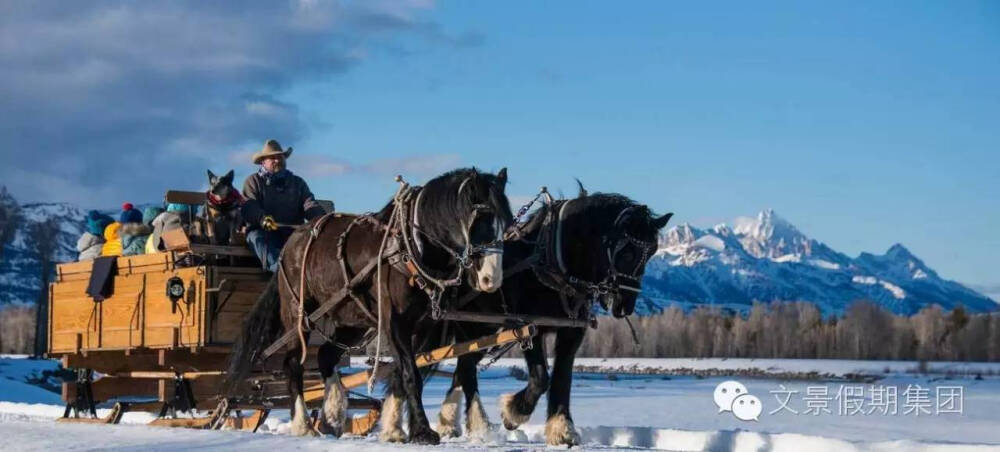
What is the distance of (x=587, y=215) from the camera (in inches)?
482

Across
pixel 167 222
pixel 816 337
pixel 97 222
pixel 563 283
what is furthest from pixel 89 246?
pixel 816 337

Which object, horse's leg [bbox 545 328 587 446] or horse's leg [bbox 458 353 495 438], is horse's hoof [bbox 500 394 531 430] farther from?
horse's leg [bbox 545 328 587 446]

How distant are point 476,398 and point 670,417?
62.2 feet

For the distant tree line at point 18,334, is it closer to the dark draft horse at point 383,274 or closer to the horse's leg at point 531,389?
the dark draft horse at point 383,274

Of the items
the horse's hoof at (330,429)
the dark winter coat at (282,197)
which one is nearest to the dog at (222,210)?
the dark winter coat at (282,197)

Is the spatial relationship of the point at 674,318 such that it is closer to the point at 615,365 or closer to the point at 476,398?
the point at 615,365

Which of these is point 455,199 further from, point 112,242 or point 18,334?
point 18,334

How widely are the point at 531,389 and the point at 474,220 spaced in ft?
6.93

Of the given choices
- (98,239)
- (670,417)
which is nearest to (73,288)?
(98,239)

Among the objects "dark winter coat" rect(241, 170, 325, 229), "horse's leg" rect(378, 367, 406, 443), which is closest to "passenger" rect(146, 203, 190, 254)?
"dark winter coat" rect(241, 170, 325, 229)

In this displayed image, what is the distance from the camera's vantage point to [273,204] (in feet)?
46.3

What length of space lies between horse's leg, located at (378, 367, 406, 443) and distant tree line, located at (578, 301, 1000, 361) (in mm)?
95725

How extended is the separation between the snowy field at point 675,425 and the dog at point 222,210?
6.97ft

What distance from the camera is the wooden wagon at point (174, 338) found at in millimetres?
13570
